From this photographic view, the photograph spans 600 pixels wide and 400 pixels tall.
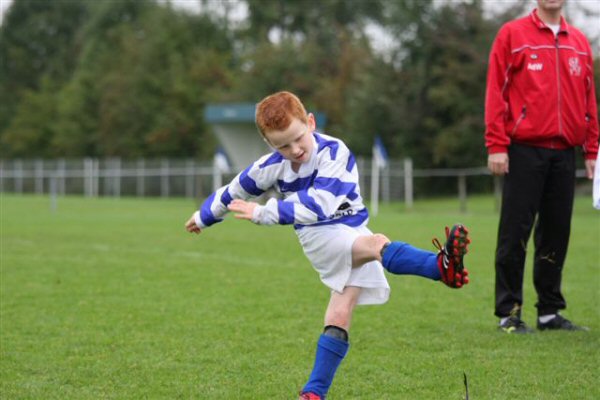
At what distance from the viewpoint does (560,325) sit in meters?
6.77

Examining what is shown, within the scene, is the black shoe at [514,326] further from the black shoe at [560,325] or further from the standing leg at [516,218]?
the black shoe at [560,325]

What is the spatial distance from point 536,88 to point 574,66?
0.33 m

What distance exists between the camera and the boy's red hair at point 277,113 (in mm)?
4461

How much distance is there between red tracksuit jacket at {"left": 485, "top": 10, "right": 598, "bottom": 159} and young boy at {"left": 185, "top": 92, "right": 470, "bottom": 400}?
2213mm

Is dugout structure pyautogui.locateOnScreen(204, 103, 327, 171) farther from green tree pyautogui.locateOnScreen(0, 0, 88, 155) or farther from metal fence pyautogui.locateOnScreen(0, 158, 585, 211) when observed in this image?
green tree pyautogui.locateOnScreen(0, 0, 88, 155)

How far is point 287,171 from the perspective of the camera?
4789mm

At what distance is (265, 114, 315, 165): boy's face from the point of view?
4488mm

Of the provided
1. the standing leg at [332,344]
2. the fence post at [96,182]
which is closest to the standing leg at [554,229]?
the standing leg at [332,344]

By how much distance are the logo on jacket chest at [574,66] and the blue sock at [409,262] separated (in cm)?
274

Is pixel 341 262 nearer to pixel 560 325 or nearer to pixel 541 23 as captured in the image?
pixel 560 325

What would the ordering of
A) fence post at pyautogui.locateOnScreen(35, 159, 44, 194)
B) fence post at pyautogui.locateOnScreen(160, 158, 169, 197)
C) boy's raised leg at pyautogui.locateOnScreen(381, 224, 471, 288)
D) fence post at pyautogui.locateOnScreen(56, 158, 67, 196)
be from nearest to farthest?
boy's raised leg at pyautogui.locateOnScreen(381, 224, 471, 288)
fence post at pyautogui.locateOnScreen(160, 158, 169, 197)
fence post at pyautogui.locateOnScreen(56, 158, 67, 196)
fence post at pyautogui.locateOnScreen(35, 159, 44, 194)

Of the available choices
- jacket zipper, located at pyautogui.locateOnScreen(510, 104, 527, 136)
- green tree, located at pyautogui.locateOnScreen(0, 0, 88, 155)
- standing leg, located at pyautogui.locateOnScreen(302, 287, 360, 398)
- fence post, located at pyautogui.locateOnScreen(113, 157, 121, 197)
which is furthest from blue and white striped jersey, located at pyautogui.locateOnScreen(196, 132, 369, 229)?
green tree, located at pyautogui.locateOnScreen(0, 0, 88, 155)

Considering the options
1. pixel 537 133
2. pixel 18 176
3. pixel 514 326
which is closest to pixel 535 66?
pixel 537 133

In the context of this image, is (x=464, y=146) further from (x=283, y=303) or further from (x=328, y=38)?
(x=283, y=303)
